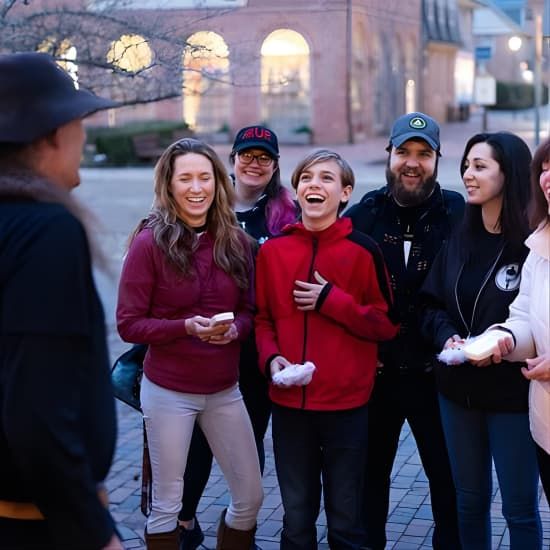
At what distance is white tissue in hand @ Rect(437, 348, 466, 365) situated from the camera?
344 cm

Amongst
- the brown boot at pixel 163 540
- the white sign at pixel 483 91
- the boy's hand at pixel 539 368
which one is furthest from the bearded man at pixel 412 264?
the white sign at pixel 483 91

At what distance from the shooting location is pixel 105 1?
6363mm

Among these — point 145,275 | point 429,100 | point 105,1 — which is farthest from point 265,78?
point 429,100

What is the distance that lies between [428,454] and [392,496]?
4.08ft

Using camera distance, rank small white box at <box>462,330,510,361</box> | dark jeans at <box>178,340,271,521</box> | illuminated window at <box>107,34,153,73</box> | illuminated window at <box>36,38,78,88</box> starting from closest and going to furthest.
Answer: small white box at <box>462,330,510,361</box> → dark jeans at <box>178,340,271,521</box> → illuminated window at <box>107,34,153,73</box> → illuminated window at <box>36,38,78,88</box>

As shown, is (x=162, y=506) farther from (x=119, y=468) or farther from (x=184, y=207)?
(x=119, y=468)

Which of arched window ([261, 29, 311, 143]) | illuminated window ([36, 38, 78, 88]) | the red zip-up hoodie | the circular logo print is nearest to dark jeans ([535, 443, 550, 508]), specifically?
the circular logo print

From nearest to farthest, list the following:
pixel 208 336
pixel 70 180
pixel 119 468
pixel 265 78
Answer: pixel 70 180, pixel 208 336, pixel 119 468, pixel 265 78

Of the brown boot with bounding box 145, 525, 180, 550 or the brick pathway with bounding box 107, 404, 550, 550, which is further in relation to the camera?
the brick pathway with bounding box 107, 404, 550, 550

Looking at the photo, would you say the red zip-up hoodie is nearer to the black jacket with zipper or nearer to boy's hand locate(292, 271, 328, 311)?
boy's hand locate(292, 271, 328, 311)

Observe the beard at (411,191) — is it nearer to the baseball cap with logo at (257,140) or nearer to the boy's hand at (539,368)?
the baseball cap with logo at (257,140)

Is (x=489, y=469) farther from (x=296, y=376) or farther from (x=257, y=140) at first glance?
(x=257, y=140)

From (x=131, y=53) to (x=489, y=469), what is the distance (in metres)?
3.62

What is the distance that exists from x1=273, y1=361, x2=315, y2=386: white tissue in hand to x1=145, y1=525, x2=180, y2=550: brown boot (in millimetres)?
858
